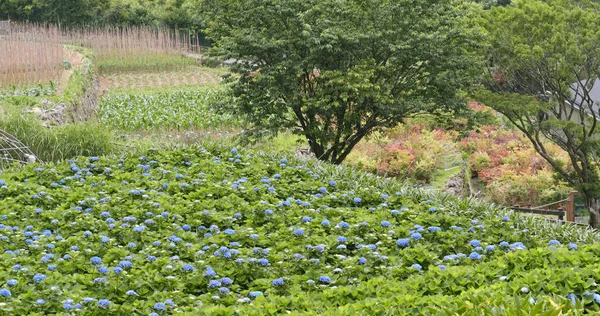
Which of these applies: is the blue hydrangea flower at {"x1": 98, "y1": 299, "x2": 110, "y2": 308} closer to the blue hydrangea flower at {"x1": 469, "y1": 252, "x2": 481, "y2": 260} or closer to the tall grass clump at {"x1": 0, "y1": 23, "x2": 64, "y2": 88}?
the blue hydrangea flower at {"x1": 469, "y1": 252, "x2": 481, "y2": 260}

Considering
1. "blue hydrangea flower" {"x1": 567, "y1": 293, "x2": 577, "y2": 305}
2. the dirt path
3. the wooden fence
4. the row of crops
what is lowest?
the wooden fence

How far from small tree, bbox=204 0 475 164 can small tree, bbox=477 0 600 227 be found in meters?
1.60

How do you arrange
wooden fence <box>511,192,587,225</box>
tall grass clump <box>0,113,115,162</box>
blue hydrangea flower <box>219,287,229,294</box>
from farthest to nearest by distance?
1. wooden fence <box>511,192,587,225</box>
2. tall grass clump <box>0,113,115,162</box>
3. blue hydrangea flower <box>219,287,229,294</box>

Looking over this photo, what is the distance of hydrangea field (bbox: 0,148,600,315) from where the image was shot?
15.5 ft

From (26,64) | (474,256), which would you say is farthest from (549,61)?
(26,64)

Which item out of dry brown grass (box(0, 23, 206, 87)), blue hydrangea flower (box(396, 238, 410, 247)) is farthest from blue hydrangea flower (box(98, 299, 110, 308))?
dry brown grass (box(0, 23, 206, 87))

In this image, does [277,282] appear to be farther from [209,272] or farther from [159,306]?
[159,306]

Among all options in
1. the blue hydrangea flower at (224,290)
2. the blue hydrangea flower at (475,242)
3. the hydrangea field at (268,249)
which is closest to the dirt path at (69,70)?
the hydrangea field at (268,249)

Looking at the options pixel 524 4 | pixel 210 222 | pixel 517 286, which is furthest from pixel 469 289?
pixel 524 4

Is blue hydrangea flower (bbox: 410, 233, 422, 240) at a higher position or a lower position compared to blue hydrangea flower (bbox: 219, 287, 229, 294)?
higher

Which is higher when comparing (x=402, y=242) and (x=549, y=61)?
(x=549, y=61)

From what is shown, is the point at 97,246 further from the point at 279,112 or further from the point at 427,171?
the point at 427,171

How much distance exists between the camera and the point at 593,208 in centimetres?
1720

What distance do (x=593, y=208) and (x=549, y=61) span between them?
3680 millimetres
